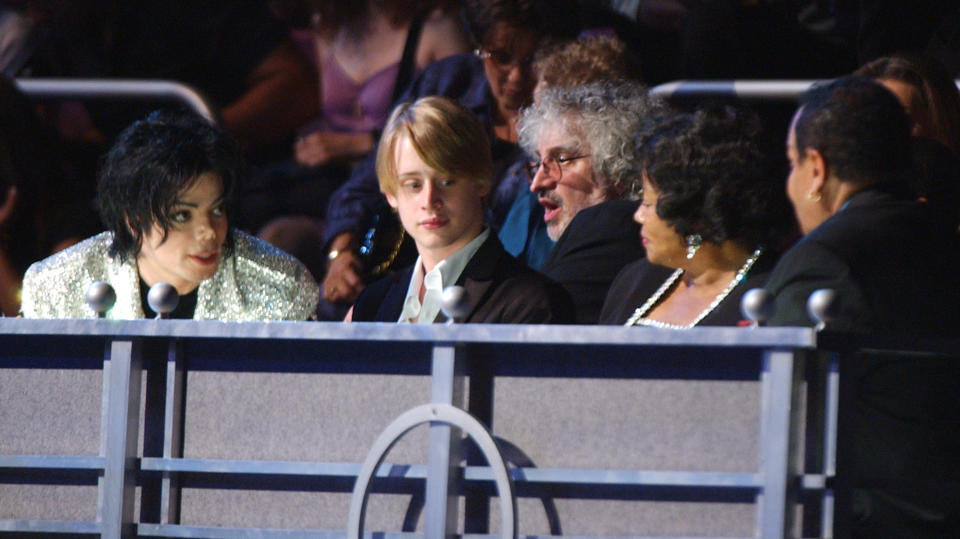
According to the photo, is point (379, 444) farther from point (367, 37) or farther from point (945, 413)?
point (367, 37)

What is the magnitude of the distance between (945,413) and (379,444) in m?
0.90

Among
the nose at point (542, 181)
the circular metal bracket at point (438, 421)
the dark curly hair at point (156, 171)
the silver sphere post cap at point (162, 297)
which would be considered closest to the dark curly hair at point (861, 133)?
the circular metal bracket at point (438, 421)

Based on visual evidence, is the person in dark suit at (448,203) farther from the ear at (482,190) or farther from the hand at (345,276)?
the hand at (345,276)

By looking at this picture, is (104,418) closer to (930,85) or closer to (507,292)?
(507,292)

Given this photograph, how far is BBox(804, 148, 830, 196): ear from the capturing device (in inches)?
92.2

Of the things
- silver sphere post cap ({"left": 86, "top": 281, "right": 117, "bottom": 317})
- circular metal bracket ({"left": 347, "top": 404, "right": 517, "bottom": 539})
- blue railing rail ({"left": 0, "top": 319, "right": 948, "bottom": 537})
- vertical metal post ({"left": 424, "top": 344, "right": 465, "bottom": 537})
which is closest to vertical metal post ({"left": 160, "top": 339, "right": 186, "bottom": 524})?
blue railing rail ({"left": 0, "top": 319, "right": 948, "bottom": 537})

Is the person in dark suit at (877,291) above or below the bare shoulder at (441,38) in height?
below

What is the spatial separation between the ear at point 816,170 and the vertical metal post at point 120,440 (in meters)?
1.21

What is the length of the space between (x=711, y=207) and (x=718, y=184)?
0.05 m

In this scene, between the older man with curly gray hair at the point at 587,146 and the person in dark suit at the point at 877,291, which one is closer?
the person in dark suit at the point at 877,291

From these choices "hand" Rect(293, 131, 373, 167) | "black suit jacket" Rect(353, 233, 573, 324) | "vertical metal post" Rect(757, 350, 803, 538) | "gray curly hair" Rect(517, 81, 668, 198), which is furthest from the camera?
"hand" Rect(293, 131, 373, 167)

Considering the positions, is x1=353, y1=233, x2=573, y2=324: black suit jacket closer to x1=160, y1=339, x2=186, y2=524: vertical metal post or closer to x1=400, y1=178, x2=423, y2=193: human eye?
x1=400, y1=178, x2=423, y2=193: human eye

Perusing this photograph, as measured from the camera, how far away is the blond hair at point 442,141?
2.63 m

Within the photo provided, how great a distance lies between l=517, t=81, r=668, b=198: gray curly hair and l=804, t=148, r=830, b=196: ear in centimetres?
87
